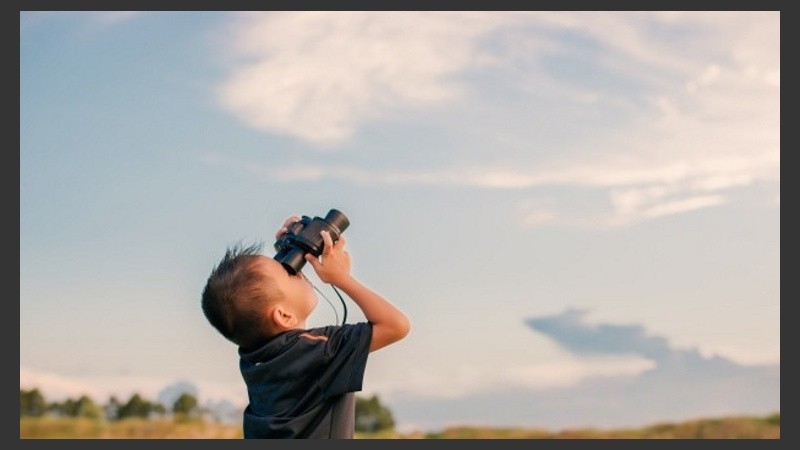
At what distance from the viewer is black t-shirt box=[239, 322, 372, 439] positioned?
3.20 meters

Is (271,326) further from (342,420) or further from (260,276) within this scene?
(342,420)

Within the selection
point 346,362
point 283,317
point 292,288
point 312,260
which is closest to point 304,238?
point 312,260

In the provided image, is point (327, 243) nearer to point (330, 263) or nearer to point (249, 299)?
point (330, 263)

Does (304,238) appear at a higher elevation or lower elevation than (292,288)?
higher

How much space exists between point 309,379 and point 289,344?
137 millimetres

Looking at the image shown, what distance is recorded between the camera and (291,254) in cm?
340

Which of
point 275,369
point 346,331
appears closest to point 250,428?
point 275,369

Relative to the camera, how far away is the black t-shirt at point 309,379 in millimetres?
3201

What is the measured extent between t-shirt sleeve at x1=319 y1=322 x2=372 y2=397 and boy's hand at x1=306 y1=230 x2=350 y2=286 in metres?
0.23

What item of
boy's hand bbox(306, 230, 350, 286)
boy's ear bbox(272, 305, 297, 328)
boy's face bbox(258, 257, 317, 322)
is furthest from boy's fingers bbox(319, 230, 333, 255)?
boy's ear bbox(272, 305, 297, 328)

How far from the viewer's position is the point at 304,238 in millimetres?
3410

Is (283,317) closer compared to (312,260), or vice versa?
(283,317)

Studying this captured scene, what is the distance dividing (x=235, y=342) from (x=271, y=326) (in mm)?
155

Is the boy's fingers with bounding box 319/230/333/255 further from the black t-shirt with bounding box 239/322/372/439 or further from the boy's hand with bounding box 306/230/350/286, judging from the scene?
the black t-shirt with bounding box 239/322/372/439
